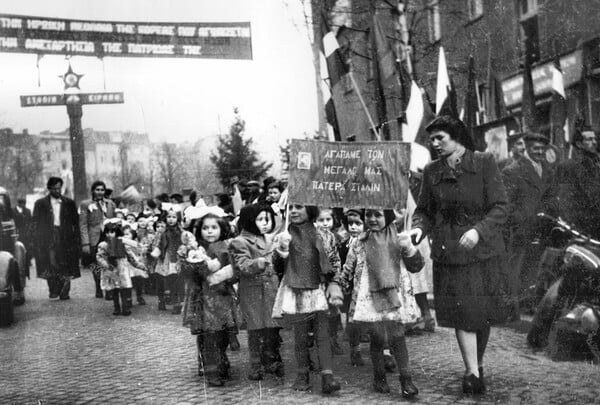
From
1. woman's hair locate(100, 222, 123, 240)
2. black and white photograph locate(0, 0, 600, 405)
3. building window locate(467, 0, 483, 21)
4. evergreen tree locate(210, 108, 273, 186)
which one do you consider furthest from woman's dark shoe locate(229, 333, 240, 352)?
building window locate(467, 0, 483, 21)

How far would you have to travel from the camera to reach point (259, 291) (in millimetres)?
5703

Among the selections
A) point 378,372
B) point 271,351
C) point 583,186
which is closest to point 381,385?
point 378,372

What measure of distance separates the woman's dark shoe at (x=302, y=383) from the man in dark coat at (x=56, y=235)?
6403 mm

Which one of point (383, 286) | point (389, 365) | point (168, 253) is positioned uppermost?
point (168, 253)

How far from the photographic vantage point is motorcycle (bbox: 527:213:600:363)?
5.19m

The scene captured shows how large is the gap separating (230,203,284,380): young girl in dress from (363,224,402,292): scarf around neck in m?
0.90

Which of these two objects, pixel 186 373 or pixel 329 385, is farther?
pixel 186 373

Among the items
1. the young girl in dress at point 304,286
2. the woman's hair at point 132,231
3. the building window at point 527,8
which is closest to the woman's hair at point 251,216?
the young girl in dress at point 304,286

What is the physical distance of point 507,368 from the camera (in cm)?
538

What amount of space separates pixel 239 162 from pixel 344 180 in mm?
4484

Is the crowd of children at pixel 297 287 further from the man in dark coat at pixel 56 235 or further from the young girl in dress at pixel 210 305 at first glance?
the man in dark coat at pixel 56 235

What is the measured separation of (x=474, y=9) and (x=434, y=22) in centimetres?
115

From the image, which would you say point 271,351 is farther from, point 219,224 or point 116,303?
point 116,303

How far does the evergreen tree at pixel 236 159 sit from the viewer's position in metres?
9.36
